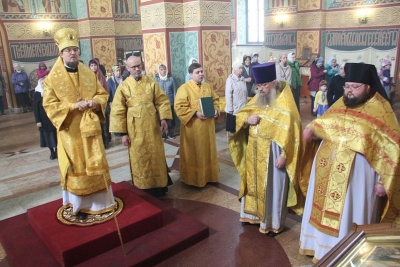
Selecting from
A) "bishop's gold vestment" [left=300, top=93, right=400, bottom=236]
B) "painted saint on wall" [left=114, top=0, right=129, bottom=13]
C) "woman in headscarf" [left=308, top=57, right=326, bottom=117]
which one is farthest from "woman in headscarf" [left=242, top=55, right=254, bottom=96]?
"painted saint on wall" [left=114, top=0, right=129, bottom=13]

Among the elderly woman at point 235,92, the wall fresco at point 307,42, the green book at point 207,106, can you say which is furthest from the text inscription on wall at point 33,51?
the green book at point 207,106

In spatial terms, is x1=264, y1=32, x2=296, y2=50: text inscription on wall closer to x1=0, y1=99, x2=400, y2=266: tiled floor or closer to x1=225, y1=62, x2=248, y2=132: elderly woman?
x1=0, y1=99, x2=400, y2=266: tiled floor

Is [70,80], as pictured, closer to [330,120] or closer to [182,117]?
[182,117]

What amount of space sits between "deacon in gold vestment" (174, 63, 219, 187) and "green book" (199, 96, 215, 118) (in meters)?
0.07

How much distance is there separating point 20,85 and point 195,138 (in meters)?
8.92

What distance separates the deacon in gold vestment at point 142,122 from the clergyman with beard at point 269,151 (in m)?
1.21

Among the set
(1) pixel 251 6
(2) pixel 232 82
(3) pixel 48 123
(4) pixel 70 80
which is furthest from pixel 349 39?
(4) pixel 70 80

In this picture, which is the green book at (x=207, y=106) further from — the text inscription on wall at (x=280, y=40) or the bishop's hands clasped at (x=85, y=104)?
the text inscription on wall at (x=280, y=40)

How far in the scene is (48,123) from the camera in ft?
19.9

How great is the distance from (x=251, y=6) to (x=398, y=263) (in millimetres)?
16138

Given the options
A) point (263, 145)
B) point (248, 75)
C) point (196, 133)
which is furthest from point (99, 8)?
point (263, 145)

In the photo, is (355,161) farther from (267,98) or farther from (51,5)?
(51,5)

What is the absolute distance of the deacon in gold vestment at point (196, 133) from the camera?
4.75m

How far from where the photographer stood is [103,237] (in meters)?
3.30
